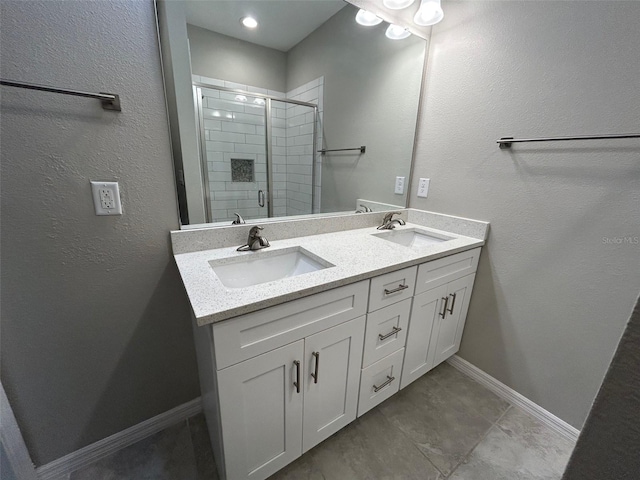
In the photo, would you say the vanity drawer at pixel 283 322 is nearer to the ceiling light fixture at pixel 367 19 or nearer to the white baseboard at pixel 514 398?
the white baseboard at pixel 514 398

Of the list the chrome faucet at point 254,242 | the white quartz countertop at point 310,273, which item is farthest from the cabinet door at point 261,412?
the chrome faucet at point 254,242

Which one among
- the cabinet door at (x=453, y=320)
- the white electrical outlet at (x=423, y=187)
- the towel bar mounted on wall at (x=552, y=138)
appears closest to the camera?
the towel bar mounted on wall at (x=552, y=138)

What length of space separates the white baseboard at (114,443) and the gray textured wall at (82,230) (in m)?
0.04

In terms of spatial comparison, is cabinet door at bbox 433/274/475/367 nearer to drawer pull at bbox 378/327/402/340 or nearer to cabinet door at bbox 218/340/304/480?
drawer pull at bbox 378/327/402/340

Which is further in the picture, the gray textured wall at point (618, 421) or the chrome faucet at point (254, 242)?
the chrome faucet at point (254, 242)

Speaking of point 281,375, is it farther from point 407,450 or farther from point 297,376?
point 407,450

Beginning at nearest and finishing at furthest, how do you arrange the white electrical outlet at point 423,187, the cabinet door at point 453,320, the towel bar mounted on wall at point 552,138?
the towel bar mounted on wall at point 552,138 < the cabinet door at point 453,320 < the white electrical outlet at point 423,187

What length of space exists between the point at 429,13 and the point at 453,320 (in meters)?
1.68

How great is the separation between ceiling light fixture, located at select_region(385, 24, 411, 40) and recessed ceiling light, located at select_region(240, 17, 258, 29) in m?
0.76

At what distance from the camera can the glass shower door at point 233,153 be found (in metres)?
1.29

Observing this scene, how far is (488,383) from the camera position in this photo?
1562mm

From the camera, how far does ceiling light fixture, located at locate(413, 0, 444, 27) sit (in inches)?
52.1

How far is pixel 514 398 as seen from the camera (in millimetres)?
1460

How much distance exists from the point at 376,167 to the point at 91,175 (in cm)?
→ 151
